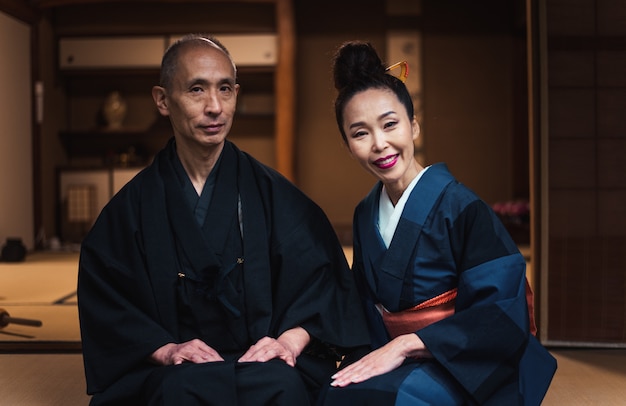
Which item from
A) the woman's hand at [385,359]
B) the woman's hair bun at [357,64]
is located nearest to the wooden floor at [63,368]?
the woman's hand at [385,359]

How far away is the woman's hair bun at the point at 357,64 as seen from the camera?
6.91 feet

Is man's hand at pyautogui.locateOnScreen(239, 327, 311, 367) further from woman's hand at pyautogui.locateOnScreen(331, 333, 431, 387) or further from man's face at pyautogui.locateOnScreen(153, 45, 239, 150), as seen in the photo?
man's face at pyautogui.locateOnScreen(153, 45, 239, 150)

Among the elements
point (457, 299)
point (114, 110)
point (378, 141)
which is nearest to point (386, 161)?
point (378, 141)

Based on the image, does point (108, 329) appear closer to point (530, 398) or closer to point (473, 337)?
point (473, 337)

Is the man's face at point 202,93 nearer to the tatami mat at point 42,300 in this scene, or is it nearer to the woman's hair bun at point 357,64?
the woman's hair bun at point 357,64

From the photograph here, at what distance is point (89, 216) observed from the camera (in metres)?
7.62

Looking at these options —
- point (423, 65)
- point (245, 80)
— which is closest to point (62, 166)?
point (245, 80)

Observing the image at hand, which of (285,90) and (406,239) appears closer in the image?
(406,239)

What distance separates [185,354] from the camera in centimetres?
198

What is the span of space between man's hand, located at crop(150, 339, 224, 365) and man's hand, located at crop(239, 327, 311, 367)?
0.27ft

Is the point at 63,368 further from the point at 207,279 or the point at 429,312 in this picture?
the point at 429,312

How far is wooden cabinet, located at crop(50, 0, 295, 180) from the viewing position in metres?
7.71

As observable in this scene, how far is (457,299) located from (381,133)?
0.47m

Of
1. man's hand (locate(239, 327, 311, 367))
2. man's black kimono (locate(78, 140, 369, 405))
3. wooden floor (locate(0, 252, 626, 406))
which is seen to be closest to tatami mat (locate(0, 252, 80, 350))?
wooden floor (locate(0, 252, 626, 406))
